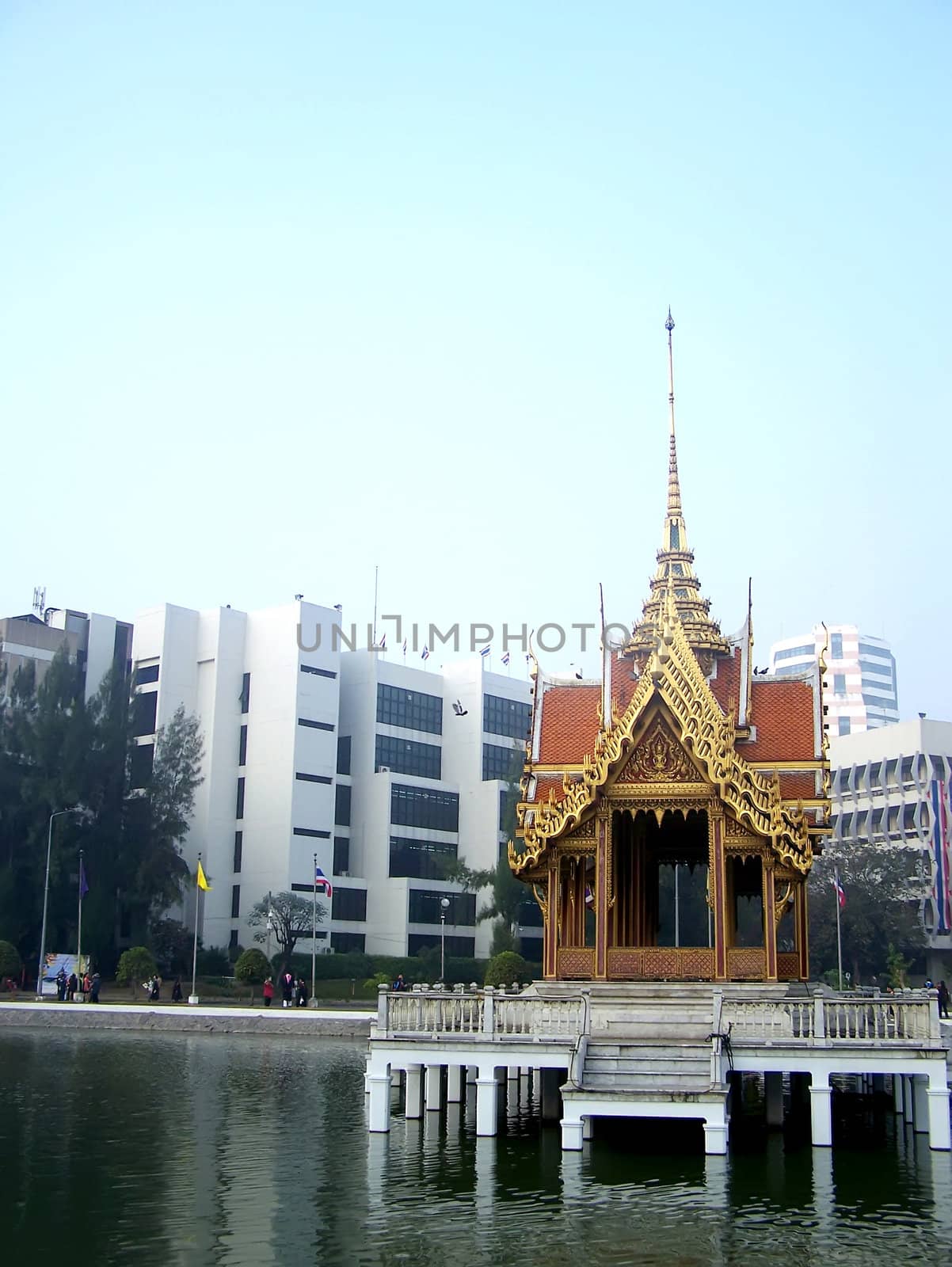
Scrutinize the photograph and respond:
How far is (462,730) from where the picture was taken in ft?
329

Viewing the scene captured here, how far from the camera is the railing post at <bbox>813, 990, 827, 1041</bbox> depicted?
72.3 feet

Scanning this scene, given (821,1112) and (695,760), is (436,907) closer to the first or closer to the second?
(695,760)

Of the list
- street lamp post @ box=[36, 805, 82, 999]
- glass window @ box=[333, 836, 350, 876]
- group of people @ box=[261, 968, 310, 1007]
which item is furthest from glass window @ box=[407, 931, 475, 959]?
street lamp post @ box=[36, 805, 82, 999]

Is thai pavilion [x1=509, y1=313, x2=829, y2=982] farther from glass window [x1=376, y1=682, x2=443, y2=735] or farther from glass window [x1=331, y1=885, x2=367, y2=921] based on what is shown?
glass window [x1=376, y1=682, x2=443, y2=735]

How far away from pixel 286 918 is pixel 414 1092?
56.0 metres

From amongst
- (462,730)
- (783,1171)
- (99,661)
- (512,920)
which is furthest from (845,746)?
(783,1171)

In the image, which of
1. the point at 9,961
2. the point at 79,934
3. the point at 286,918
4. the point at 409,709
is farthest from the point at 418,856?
the point at 9,961

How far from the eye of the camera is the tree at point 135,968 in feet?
234

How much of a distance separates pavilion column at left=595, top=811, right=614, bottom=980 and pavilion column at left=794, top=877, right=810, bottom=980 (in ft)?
12.4

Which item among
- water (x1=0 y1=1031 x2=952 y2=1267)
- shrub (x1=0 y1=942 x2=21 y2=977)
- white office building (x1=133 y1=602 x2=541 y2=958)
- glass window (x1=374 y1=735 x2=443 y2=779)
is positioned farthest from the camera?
glass window (x1=374 y1=735 x2=443 y2=779)

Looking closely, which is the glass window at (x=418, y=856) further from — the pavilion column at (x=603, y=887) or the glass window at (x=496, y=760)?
the pavilion column at (x=603, y=887)

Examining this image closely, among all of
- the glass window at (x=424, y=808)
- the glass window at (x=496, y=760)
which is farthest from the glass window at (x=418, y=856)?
the glass window at (x=496, y=760)

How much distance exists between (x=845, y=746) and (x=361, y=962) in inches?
2143

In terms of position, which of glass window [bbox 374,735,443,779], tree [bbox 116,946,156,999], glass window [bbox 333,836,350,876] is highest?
glass window [bbox 374,735,443,779]
